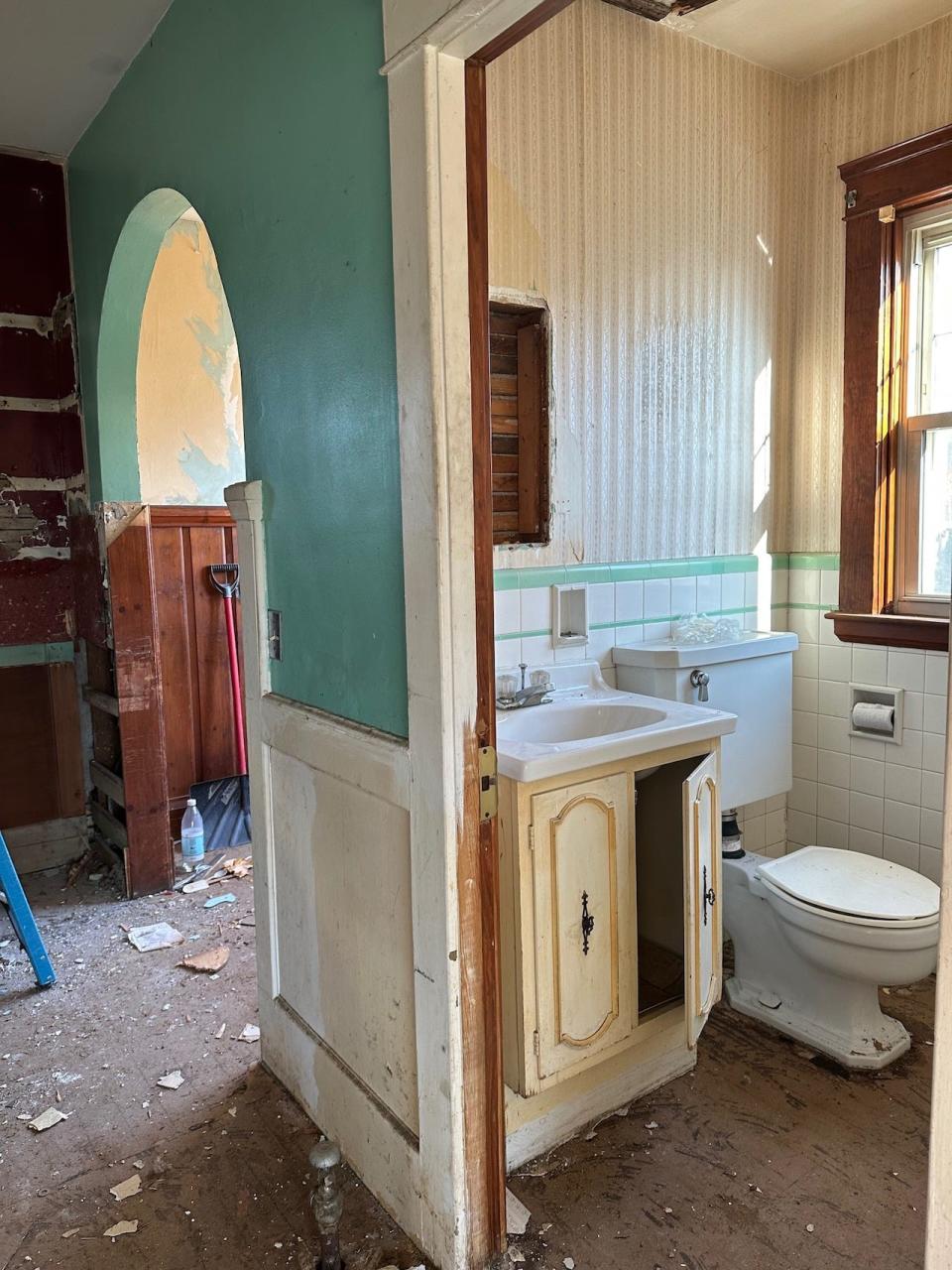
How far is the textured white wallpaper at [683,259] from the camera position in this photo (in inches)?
94.3

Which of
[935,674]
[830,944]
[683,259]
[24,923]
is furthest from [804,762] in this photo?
[24,923]

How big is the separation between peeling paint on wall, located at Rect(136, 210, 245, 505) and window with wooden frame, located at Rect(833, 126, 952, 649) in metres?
2.36

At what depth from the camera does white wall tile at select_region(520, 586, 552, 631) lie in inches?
96.7

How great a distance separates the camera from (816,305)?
2.97m

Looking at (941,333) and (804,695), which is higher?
(941,333)

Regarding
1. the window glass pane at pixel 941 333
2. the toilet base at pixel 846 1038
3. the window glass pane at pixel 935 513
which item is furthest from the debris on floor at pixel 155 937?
the window glass pane at pixel 941 333

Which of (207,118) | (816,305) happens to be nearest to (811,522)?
(816,305)

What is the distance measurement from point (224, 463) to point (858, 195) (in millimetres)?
2583

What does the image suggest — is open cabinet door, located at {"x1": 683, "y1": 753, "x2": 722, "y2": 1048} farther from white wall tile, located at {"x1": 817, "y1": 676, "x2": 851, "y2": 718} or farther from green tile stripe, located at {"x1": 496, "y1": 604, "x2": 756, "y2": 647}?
white wall tile, located at {"x1": 817, "y1": 676, "x2": 851, "y2": 718}

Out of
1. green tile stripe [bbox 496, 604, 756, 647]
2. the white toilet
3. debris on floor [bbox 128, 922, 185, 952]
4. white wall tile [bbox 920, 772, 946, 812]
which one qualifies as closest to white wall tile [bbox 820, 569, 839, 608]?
green tile stripe [bbox 496, 604, 756, 647]

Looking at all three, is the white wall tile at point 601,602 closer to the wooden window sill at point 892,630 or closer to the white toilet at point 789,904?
the white toilet at point 789,904

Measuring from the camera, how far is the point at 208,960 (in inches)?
108

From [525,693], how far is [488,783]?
0.79 m

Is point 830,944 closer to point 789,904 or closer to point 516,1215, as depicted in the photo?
point 789,904
